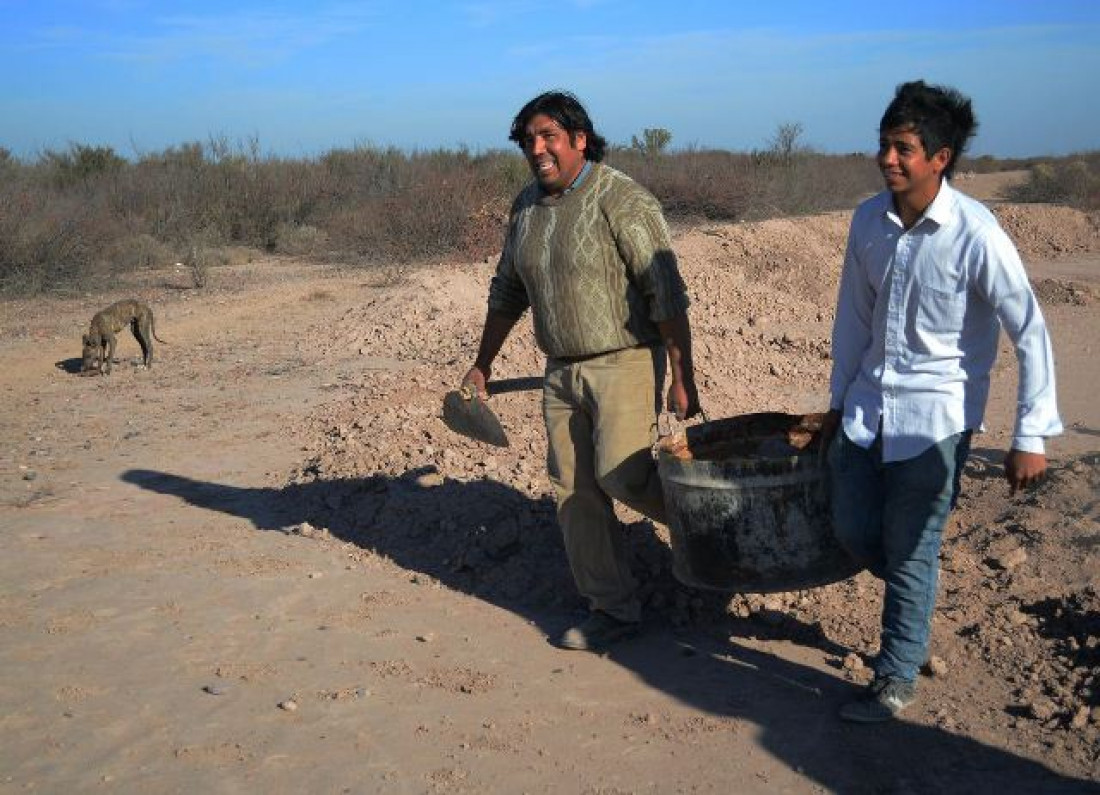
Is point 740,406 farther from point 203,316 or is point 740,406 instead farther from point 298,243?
point 298,243

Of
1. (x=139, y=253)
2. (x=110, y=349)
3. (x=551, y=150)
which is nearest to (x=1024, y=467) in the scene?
(x=551, y=150)

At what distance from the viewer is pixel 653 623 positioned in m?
4.57

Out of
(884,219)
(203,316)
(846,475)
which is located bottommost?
(203,316)

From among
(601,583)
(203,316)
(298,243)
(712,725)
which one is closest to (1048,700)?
(712,725)

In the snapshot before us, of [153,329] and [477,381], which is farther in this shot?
[153,329]

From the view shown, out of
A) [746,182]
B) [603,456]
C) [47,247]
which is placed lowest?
[47,247]

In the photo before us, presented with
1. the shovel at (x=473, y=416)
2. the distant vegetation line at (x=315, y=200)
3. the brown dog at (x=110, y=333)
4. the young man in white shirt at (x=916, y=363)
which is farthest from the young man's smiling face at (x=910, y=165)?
the distant vegetation line at (x=315, y=200)

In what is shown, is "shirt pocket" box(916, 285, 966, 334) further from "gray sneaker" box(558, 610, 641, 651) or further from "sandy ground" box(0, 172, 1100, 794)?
"gray sneaker" box(558, 610, 641, 651)

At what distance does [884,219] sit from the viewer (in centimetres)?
334

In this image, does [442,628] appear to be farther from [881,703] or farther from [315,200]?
[315,200]

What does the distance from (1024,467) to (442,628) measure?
7.46 feet

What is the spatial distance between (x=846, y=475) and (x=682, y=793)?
3.21ft

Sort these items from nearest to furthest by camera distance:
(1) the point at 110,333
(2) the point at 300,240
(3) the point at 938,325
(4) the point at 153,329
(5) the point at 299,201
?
1. (3) the point at 938,325
2. (1) the point at 110,333
3. (4) the point at 153,329
4. (2) the point at 300,240
5. (5) the point at 299,201

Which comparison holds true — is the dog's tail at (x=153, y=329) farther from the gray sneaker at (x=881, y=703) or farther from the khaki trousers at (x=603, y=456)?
the gray sneaker at (x=881, y=703)
